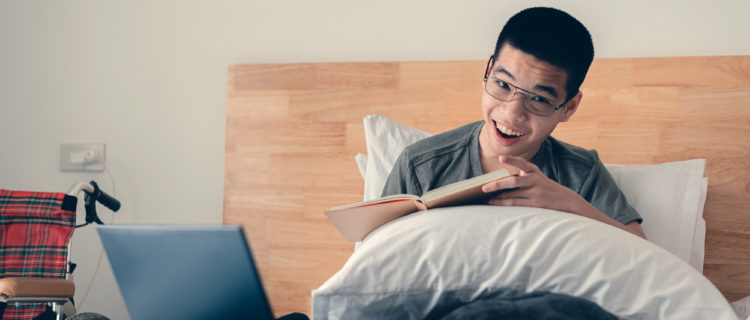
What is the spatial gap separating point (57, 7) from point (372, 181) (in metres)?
1.33

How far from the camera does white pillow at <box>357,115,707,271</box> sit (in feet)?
4.12

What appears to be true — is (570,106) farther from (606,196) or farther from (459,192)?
(459,192)

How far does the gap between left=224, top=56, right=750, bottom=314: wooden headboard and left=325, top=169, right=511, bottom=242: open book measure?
75 cm

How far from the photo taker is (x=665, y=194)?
129 cm

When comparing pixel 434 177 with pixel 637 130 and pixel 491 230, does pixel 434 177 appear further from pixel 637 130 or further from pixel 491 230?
pixel 637 130

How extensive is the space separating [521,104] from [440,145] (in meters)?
0.24

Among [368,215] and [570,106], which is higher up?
[570,106]

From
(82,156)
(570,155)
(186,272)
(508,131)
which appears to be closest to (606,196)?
(570,155)

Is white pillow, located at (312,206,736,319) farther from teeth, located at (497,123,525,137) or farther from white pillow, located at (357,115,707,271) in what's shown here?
white pillow, located at (357,115,707,271)

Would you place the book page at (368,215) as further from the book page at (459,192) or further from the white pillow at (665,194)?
the white pillow at (665,194)

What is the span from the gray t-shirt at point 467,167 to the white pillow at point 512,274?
0.46 meters

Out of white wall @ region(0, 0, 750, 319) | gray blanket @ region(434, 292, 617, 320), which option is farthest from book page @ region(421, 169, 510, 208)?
white wall @ region(0, 0, 750, 319)

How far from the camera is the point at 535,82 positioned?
3.56 feet

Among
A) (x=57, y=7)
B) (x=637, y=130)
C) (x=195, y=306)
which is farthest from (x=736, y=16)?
(x=57, y=7)
